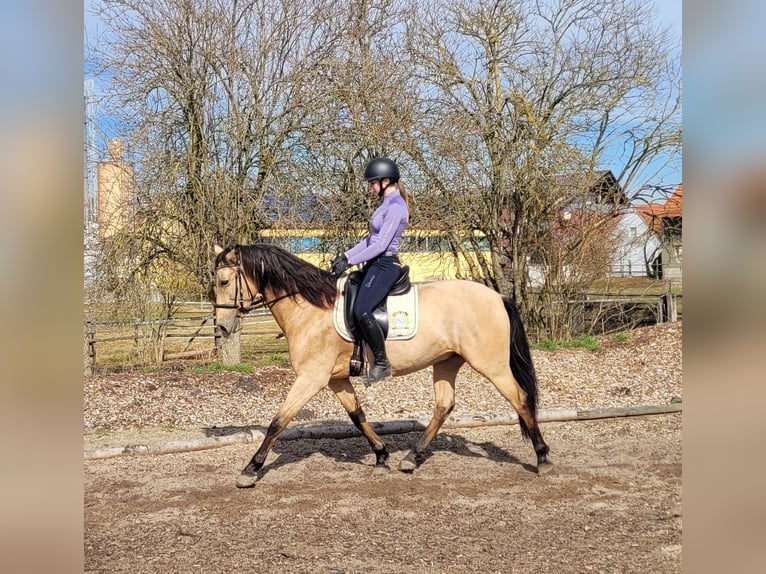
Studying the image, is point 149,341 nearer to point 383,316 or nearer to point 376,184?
point 383,316

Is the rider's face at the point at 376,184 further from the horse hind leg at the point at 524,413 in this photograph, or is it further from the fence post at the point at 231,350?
the fence post at the point at 231,350

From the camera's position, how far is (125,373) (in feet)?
32.2

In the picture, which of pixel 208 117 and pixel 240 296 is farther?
pixel 208 117

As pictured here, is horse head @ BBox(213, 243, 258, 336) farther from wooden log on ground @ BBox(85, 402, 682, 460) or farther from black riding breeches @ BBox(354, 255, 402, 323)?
wooden log on ground @ BBox(85, 402, 682, 460)

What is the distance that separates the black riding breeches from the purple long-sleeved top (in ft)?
0.40

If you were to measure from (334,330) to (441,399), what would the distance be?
1252mm

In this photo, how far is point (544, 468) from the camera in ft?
16.4

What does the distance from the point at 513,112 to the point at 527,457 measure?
8.27 meters

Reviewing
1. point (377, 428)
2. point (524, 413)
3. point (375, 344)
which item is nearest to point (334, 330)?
point (375, 344)

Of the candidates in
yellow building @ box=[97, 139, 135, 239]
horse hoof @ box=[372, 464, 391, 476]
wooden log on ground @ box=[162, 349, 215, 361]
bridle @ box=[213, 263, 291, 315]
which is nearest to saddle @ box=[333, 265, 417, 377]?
bridle @ box=[213, 263, 291, 315]

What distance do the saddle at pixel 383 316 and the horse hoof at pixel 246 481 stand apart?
3.69 feet

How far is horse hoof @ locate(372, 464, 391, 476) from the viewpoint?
5115 millimetres

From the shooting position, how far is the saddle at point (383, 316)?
4840mm

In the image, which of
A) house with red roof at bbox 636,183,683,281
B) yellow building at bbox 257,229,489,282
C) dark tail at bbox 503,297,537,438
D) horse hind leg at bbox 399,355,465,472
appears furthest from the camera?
house with red roof at bbox 636,183,683,281
